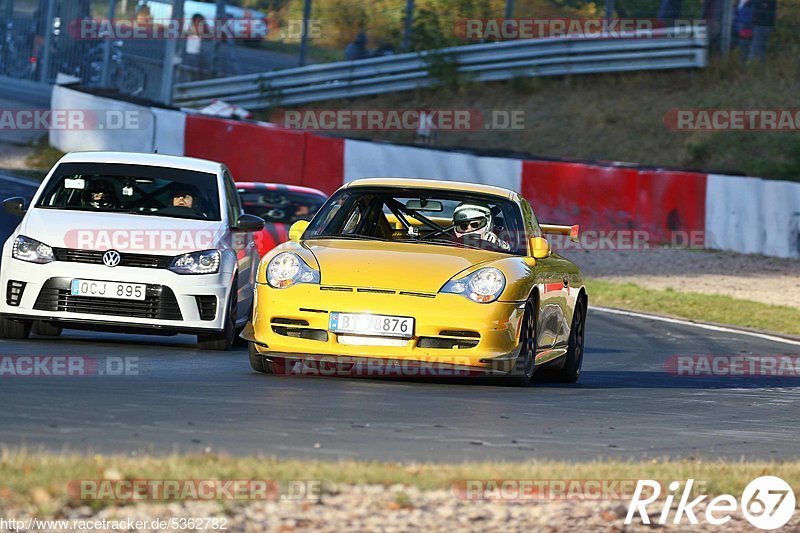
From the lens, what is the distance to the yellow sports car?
9.21 meters

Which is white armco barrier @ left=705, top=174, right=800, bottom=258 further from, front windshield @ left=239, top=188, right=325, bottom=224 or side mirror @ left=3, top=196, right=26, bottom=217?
side mirror @ left=3, top=196, right=26, bottom=217

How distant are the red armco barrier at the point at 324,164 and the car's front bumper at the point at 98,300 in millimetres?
16032

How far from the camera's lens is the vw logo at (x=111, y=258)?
10906 mm

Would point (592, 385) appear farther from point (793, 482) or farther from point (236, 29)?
point (236, 29)

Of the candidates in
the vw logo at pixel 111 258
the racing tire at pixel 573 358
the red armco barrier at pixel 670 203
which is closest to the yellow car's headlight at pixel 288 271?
the vw logo at pixel 111 258

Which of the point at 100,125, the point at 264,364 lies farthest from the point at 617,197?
the point at 264,364

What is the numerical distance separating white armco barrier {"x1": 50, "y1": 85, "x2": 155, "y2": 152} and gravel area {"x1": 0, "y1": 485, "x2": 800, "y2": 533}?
80.6 ft

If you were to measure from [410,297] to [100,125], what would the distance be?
75.6 feet

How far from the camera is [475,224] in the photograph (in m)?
10.7

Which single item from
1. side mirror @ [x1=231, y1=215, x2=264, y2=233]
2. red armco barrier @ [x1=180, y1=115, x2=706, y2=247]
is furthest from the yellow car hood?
red armco barrier @ [x1=180, y1=115, x2=706, y2=247]

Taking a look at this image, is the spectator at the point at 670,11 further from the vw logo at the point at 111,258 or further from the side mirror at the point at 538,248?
the vw logo at the point at 111,258

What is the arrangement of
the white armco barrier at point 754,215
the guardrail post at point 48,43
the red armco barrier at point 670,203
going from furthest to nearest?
the guardrail post at point 48,43
the red armco barrier at point 670,203
the white armco barrier at point 754,215

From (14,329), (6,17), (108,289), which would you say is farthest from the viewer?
(6,17)

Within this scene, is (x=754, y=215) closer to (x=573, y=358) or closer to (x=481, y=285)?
(x=573, y=358)
